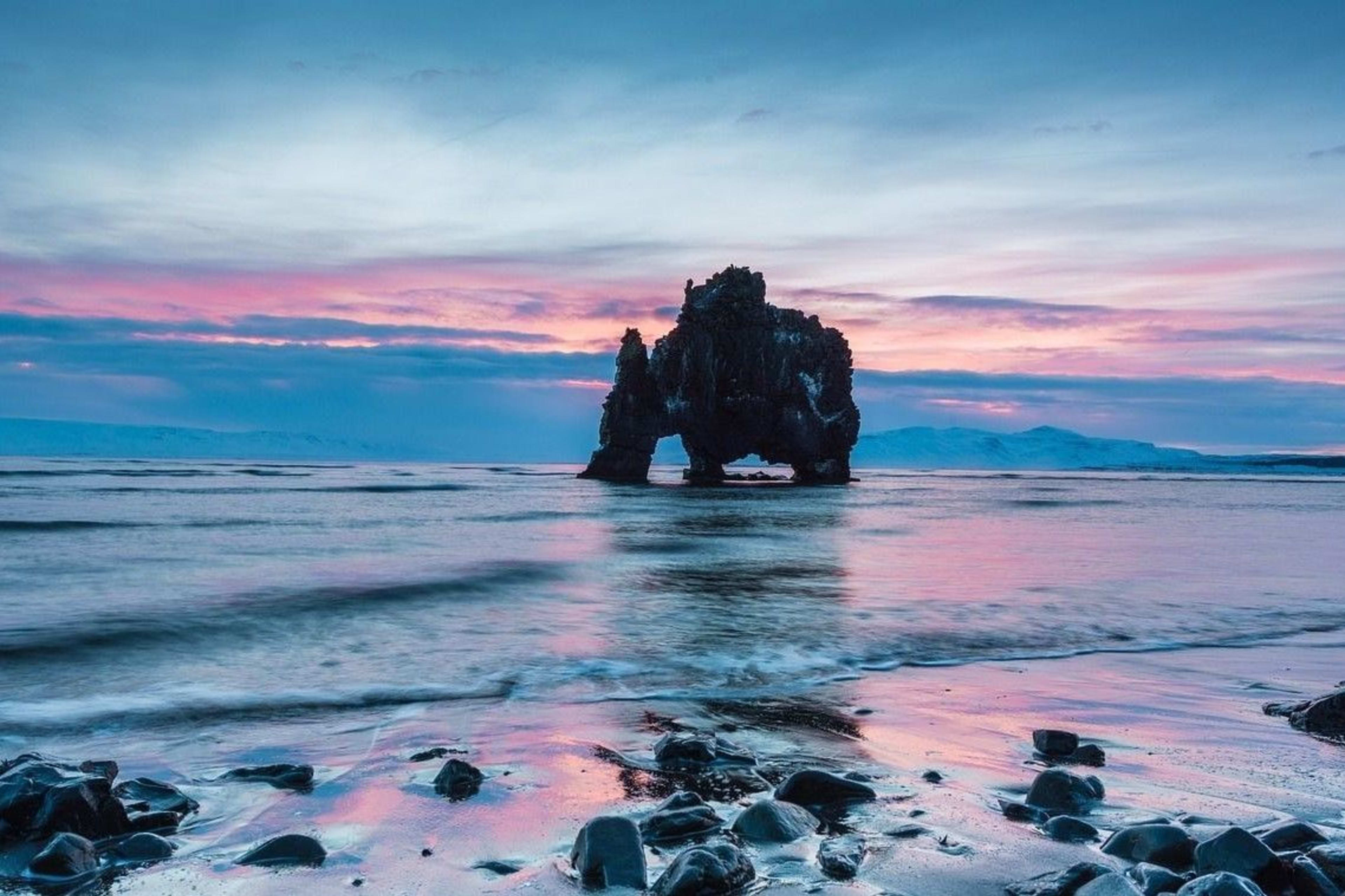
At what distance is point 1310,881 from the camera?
411 centimetres

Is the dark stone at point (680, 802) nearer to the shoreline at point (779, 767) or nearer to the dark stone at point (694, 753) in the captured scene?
the shoreline at point (779, 767)

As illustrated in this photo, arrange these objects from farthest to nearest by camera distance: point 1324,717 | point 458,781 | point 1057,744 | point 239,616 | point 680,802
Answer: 1. point 239,616
2. point 1324,717
3. point 1057,744
4. point 458,781
5. point 680,802

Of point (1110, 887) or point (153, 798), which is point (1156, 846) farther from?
point (153, 798)

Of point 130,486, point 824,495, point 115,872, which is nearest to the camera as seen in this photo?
point 115,872

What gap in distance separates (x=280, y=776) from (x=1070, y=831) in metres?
4.61

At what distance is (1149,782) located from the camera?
5941 millimetres

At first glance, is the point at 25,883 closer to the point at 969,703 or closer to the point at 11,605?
the point at 969,703

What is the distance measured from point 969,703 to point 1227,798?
Answer: 9.51 feet

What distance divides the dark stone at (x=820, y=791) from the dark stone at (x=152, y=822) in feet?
10.9

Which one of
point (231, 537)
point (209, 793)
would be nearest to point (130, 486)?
point (231, 537)

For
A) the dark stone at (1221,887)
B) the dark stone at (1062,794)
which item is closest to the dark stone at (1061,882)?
the dark stone at (1221,887)

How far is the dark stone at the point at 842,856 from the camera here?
445cm

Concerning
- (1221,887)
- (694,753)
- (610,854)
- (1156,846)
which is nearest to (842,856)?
(610,854)

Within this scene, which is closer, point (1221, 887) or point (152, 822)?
point (1221, 887)
